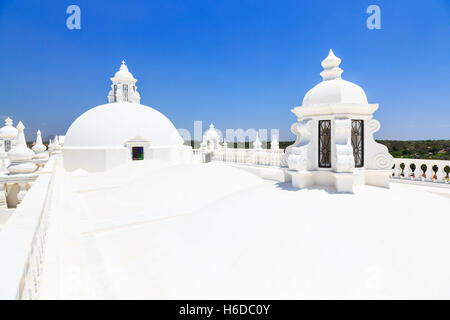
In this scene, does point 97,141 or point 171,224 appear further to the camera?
point 97,141

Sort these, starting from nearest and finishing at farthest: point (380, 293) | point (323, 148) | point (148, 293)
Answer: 1. point (380, 293)
2. point (148, 293)
3. point (323, 148)

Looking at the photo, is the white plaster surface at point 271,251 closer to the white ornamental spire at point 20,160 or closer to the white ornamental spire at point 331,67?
the white ornamental spire at point 331,67

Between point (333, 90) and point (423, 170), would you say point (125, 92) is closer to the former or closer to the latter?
point (423, 170)

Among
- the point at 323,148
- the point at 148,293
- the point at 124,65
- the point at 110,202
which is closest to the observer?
the point at 148,293

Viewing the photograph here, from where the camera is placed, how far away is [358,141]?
588 cm

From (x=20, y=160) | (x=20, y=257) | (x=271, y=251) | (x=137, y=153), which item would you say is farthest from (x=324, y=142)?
(x=137, y=153)

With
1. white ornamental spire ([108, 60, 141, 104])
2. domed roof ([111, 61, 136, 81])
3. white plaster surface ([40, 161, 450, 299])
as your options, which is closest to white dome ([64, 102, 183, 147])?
white ornamental spire ([108, 60, 141, 104])

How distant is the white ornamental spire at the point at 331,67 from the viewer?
5.71 metres

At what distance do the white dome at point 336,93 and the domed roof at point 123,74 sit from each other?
3067 centimetres

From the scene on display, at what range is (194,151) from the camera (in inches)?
1172

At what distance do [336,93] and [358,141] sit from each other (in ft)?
4.43
